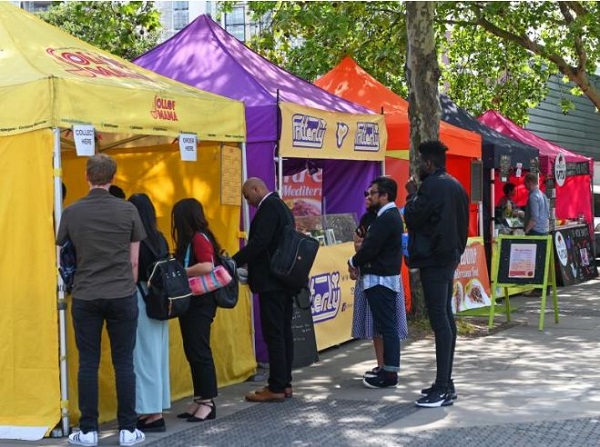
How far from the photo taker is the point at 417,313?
12086 millimetres

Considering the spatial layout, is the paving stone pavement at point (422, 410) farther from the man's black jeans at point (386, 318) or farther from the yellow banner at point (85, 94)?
the yellow banner at point (85, 94)

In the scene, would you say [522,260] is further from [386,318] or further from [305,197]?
[386,318]


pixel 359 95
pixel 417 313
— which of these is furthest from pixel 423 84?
pixel 417 313

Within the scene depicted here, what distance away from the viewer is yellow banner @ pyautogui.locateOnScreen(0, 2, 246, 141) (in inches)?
260

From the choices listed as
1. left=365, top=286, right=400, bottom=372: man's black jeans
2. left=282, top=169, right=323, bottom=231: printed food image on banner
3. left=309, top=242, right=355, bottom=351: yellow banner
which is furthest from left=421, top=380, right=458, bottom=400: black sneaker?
left=282, top=169, right=323, bottom=231: printed food image on banner

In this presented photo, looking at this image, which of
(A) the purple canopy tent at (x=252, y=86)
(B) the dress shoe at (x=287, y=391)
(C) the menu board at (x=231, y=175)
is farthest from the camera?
(A) the purple canopy tent at (x=252, y=86)

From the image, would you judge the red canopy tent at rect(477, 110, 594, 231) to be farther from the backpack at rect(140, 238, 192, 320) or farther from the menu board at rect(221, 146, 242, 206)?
the backpack at rect(140, 238, 192, 320)

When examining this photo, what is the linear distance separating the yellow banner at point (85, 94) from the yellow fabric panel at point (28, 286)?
193 mm

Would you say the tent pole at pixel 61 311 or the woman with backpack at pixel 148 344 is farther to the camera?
the woman with backpack at pixel 148 344

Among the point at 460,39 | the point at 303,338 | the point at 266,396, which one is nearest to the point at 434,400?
the point at 266,396

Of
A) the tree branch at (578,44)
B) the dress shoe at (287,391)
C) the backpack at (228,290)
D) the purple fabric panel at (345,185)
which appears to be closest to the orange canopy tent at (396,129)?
the purple fabric panel at (345,185)

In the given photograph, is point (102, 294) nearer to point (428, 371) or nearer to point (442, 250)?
point (442, 250)

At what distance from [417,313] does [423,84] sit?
2.77 metres

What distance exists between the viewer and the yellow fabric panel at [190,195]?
837 cm
